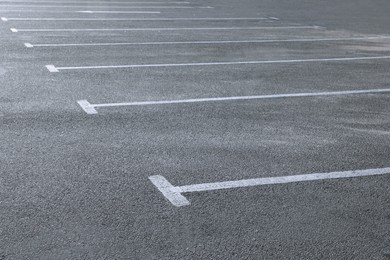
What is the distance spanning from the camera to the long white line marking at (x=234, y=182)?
18.2 ft

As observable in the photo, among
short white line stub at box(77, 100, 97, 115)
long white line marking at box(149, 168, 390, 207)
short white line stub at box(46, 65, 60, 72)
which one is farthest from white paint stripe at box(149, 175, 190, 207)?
short white line stub at box(46, 65, 60, 72)

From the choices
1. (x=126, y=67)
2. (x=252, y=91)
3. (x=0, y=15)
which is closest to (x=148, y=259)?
(x=252, y=91)

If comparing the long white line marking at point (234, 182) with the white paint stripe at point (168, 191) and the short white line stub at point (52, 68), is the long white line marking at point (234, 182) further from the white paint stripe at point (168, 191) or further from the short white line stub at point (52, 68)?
the short white line stub at point (52, 68)

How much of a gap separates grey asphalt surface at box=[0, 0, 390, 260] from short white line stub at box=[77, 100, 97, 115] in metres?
0.14

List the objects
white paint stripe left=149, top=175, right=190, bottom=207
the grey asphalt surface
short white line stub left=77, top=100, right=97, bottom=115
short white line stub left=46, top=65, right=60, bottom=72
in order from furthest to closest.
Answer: short white line stub left=46, top=65, right=60, bottom=72 → short white line stub left=77, top=100, right=97, bottom=115 → white paint stripe left=149, top=175, right=190, bottom=207 → the grey asphalt surface

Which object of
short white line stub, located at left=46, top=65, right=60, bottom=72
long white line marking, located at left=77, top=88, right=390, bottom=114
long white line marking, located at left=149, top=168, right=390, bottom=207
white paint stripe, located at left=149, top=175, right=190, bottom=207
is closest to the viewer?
white paint stripe, located at left=149, top=175, right=190, bottom=207

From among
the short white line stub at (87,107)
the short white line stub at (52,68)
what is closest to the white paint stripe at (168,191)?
the short white line stub at (87,107)

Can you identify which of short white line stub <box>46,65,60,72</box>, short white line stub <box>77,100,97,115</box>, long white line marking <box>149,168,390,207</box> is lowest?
short white line stub <box>46,65,60,72</box>

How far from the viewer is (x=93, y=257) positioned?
4.40 m

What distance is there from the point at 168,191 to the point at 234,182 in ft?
2.05

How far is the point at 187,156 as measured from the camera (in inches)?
258

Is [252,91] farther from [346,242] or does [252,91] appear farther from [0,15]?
[0,15]

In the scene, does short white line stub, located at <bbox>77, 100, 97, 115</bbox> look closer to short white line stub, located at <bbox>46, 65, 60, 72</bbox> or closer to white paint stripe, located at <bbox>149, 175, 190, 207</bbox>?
short white line stub, located at <bbox>46, 65, 60, 72</bbox>

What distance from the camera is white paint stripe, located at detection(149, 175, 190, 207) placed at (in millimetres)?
5402
